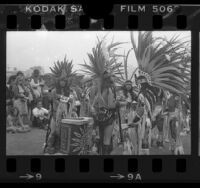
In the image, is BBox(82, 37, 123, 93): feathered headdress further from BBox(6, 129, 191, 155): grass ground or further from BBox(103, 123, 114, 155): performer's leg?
BBox(6, 129, 191, 155): grass ground

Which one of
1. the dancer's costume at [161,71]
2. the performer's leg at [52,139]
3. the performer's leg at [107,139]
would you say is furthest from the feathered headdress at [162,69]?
the performer's leg at [52,139]

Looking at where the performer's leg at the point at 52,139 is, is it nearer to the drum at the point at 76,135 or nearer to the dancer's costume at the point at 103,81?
the drum at the point at 76,135

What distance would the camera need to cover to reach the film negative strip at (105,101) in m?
5.88

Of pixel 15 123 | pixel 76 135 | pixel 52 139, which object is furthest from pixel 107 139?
pixel 15 123

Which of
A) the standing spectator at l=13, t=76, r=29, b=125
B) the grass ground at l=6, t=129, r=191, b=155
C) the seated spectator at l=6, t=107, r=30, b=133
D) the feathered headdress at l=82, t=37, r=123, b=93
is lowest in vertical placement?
the grass ground at l=6, t=129, r=191, b=155

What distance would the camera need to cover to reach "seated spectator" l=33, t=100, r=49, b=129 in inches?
233

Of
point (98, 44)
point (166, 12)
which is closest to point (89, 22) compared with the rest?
point (98, 44)

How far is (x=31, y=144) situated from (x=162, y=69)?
1.38 metres

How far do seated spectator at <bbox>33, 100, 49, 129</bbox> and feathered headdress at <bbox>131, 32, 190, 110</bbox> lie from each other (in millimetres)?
895

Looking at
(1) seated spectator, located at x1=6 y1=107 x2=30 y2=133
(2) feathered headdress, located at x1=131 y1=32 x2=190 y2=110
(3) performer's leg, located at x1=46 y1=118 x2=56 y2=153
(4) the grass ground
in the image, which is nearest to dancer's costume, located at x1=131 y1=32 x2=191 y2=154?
(2) feathered headdress, located at x1=131 y1=32 x2=190 y2=110

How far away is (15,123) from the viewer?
5895 mm

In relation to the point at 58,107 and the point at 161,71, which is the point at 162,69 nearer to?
the point at 161,71
